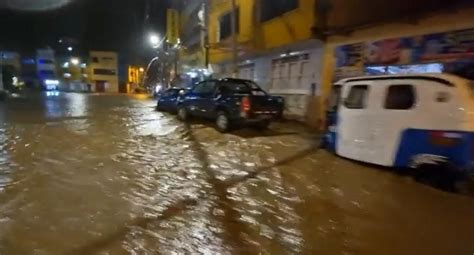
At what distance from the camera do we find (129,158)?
10.0 meters

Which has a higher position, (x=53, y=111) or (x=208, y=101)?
(x=208, y=101)

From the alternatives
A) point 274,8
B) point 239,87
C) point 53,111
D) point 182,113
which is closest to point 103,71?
point 53,111

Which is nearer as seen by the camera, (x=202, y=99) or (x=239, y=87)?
(x=239, y=87)

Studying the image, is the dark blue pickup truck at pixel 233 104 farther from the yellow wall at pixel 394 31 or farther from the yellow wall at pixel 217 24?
the yellow wall at pixel 217 24

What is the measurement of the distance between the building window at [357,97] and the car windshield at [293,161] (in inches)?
1.6

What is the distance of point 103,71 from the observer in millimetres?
89188

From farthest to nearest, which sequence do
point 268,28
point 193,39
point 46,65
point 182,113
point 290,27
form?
point 46,65 < point 193,39 < point 268,28 < point 290,27 < point 182,113

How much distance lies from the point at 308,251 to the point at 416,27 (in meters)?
9.36

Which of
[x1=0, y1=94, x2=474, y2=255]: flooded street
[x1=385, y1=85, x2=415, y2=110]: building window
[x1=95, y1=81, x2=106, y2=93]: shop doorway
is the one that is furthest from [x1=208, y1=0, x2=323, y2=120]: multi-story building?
[x1=95, y1=81, x2=106, y2=93]: shop doorway

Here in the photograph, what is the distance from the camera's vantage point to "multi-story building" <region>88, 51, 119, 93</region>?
285ft

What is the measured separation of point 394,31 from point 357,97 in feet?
15.0

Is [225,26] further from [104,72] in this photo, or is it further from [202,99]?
[104,72]

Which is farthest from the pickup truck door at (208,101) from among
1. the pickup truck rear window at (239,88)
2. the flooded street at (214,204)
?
the flooded street at (214,204)

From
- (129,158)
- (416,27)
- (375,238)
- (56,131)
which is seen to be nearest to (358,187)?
(375,238)
